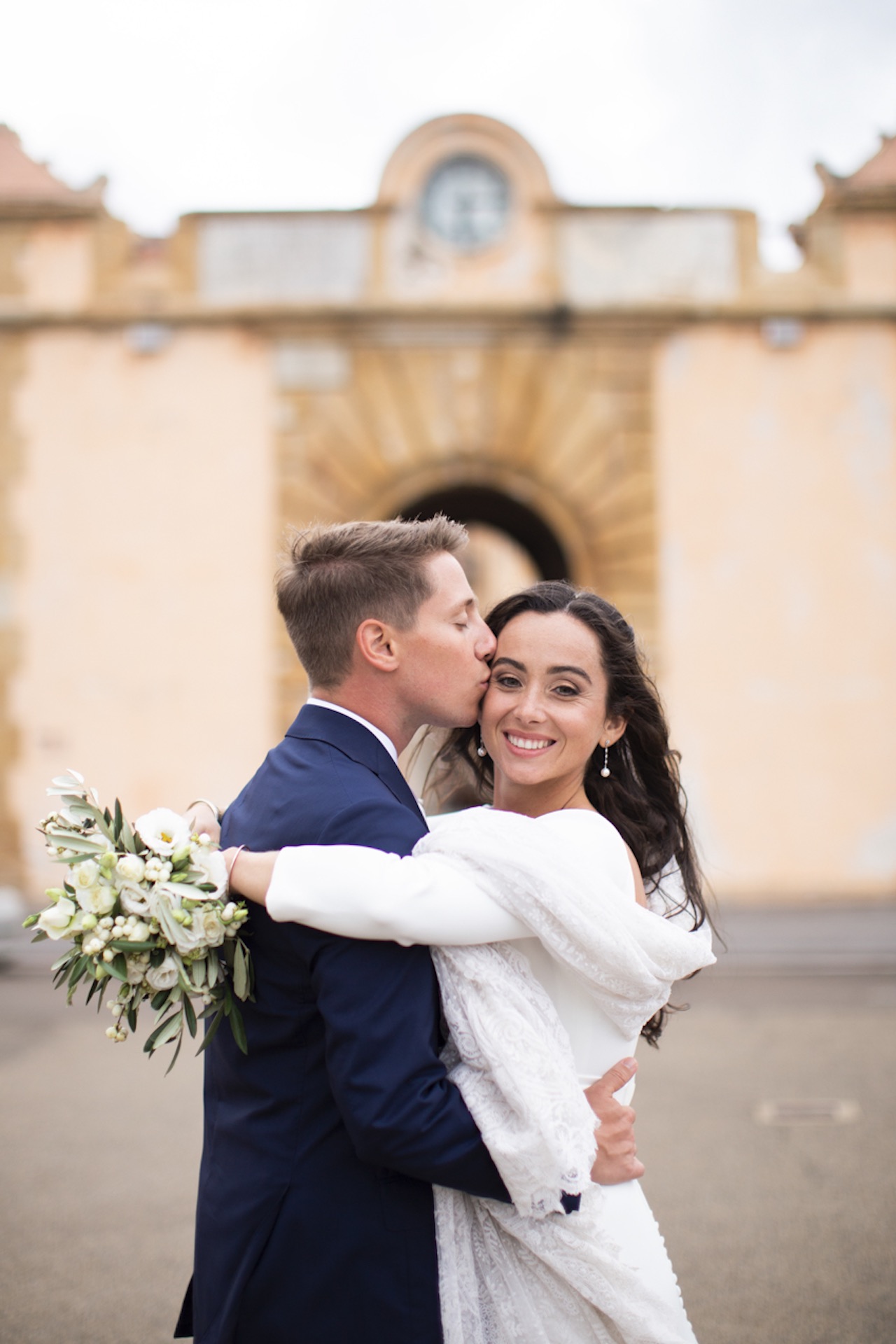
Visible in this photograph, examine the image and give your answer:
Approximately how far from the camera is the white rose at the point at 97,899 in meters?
1.83

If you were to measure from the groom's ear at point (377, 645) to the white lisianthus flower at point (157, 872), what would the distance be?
496 mm

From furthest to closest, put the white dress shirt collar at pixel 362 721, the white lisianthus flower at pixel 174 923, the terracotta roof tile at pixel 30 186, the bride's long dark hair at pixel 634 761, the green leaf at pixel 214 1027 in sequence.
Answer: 1. the terracotta roof tile at pixel 30 186
2. the bride's long dark hair at pixel 634 761
3. the white dress shirt collar at pixel 362 721
4. the green leaf at pixel 214 1027
5. the white lisianthus flower at pixel 174 923

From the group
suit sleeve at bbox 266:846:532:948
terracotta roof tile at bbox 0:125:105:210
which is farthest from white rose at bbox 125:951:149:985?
terracotta roof tile at bbox 0:125:105:210

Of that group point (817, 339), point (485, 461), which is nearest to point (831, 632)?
point (817, 339)

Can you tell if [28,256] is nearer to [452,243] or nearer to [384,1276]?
[452,243]

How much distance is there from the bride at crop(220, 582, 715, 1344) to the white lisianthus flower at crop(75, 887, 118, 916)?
0.20m

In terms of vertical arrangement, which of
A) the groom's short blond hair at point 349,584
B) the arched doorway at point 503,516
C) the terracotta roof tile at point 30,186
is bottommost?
the groom's short blond hair at point 349,584

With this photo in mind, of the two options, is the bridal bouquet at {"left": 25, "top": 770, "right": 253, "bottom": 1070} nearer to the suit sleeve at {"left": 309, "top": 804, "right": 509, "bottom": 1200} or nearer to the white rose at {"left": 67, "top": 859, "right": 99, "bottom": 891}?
the white rose at {"left": 67, "top": 859, "right": 99, "bottom": 891}

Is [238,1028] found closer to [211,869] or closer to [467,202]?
[211,869]

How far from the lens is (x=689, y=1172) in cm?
494

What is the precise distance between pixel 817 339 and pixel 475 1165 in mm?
11996

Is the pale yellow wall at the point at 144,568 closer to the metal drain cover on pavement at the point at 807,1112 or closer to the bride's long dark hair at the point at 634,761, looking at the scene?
the metal drain cover on pavement at the point at 807,1112

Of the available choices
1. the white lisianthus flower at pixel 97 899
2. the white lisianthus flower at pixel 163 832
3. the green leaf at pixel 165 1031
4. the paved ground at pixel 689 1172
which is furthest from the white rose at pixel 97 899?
the paved ground at pixel 689 1172

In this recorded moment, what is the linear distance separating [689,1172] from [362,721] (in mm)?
3830
